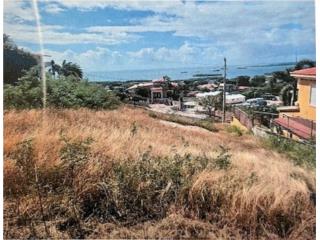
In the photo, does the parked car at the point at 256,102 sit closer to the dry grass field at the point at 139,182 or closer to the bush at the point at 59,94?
the dry grass field at the point at 139,182

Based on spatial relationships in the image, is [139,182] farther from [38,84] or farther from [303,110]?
[303,110]

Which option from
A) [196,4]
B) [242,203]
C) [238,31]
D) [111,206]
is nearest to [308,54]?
[238,31]

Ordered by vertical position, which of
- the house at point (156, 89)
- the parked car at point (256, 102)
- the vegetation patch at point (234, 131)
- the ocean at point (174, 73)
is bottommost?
the vegetation patch at point (234, 131)

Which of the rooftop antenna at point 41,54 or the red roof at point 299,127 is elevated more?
the rooftop antenna at point 41,54

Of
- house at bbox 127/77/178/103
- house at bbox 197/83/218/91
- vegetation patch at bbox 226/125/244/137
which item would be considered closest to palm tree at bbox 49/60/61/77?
house at bbox 127/77/178/103

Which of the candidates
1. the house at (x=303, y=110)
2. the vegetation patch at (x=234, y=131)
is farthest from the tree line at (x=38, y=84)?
the house at (x=303, y=110)

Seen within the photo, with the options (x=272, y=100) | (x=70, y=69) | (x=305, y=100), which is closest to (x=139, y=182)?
(x=70, y=69)
